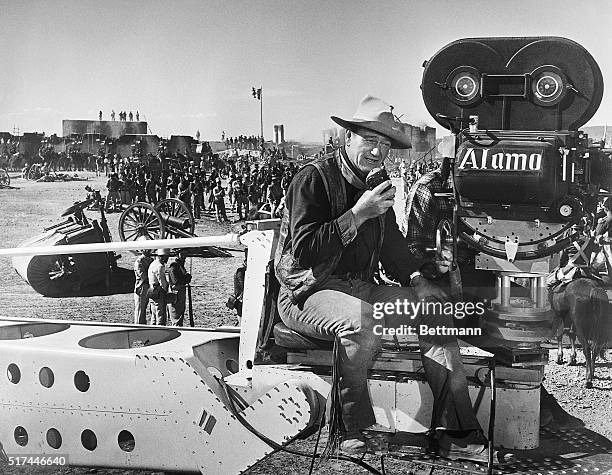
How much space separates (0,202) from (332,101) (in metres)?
3.34

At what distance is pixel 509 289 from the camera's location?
2.26m

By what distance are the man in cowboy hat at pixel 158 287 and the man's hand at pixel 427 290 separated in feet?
9.94

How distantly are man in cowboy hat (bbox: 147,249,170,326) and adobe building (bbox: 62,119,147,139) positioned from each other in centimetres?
134

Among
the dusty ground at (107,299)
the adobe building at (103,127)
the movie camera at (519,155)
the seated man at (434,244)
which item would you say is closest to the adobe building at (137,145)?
the adobe building at (103,127)

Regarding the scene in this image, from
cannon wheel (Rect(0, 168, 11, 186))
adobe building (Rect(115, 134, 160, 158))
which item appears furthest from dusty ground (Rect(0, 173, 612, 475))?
adobe building (Rect(115, 134, 160, 158))

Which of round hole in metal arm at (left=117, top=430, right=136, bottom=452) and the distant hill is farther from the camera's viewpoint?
round hole in metal arm at (left=117, top=430, right=136, bottom=452)

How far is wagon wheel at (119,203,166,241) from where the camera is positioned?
5758 millimetres

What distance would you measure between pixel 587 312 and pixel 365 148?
7.92 ft

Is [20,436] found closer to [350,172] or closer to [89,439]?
[89,439]

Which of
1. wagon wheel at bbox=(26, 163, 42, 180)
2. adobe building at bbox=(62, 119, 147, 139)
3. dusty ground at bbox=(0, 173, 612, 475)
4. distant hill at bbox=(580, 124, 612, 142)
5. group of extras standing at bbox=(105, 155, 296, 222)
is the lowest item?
dusty ground at bbox=(0, 173, 612, 475)

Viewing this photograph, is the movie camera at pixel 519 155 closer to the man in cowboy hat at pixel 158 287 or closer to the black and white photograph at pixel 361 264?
the black and white photograph at pixel 361 264

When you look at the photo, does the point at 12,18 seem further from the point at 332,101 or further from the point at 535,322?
the point at 535,322

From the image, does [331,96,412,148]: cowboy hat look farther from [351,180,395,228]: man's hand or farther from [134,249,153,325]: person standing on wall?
[134,249,153,325]: person standing on wall

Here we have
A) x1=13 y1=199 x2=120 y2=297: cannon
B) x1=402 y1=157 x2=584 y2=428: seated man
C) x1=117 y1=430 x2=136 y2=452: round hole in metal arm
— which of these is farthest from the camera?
x1=13 y1=199 x2=120 y2=297: cannon
